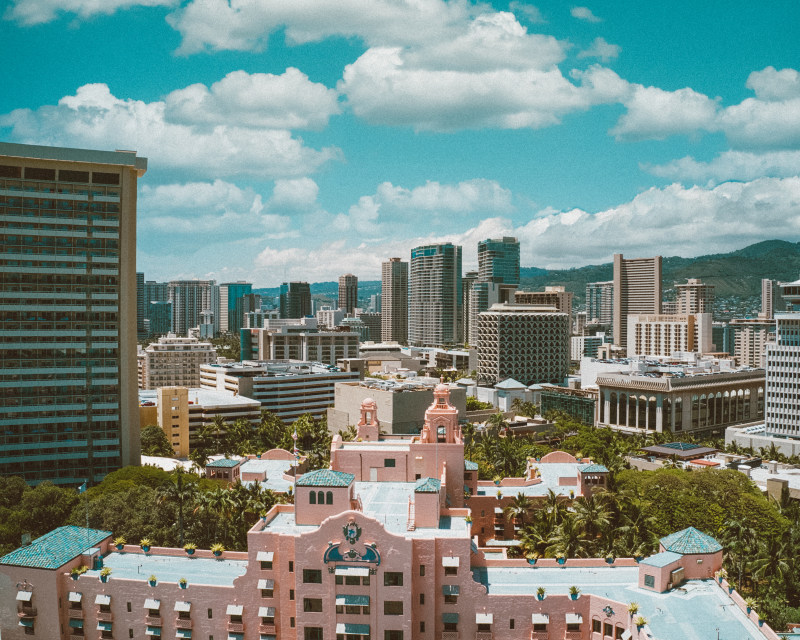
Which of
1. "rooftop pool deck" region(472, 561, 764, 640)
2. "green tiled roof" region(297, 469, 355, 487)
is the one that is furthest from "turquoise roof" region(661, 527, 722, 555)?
"green tiled roof" region(297, 469, 355, 487)

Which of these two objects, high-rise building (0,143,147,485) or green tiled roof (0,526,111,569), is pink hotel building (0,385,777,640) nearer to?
green tiled roof (0,526,111,569)

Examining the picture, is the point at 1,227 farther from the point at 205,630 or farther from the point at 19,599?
the point at 205,630

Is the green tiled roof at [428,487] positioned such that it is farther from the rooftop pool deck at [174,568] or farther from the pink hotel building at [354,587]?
the rooftop pool deck at [174,568]

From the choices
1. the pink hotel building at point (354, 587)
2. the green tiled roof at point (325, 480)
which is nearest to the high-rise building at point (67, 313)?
the pink hotel building at point (354, 587)

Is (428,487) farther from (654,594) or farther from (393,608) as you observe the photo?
(654,594)

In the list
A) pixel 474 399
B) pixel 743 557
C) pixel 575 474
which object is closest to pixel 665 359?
pixel 474 399

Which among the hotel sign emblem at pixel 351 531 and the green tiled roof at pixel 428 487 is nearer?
the hotel sign emblem at pixel 351 531
